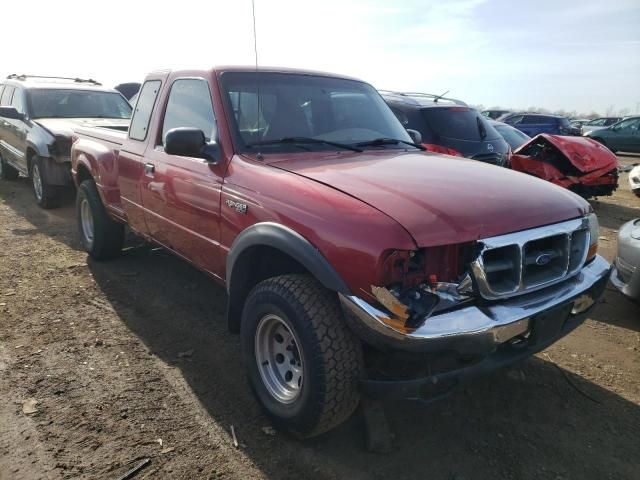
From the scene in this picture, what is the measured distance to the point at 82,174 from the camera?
18.1 feet

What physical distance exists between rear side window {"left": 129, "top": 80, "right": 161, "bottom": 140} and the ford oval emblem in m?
3.16

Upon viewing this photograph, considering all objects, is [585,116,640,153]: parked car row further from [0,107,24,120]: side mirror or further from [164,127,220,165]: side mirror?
[164,127,220,165]: side mirror

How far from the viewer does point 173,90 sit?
12.8 feet

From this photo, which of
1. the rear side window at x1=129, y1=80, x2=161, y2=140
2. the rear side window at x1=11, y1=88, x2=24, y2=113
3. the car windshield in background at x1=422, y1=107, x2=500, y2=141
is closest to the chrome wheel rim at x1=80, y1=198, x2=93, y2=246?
the rear side window at x1=129, y1=80, x2=161, y2=140

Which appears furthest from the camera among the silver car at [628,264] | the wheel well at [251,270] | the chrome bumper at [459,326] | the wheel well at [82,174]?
the wheel well at [82,174]

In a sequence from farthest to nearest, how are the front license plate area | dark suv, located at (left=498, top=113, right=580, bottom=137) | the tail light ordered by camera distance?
dark suv, located at (left=498, top=113, right=580, bottom=137), the tail light, the front license plate area

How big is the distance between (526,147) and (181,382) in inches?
296

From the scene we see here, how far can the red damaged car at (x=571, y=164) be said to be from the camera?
8164mm

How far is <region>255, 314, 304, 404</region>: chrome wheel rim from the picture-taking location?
270cm

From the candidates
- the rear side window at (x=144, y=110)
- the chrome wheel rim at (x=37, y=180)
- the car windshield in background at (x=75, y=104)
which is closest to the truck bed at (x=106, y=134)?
the rear side window at (x=144, y=110)

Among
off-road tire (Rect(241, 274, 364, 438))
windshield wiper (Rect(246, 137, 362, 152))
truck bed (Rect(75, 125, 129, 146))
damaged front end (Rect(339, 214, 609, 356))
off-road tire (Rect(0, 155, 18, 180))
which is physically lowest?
off-road tire (Rect(0, 155, 18, 180))

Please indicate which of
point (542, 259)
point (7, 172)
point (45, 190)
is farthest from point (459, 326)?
point (7, 172)

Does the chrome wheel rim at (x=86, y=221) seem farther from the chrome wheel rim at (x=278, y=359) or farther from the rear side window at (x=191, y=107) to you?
the chrome wheel rim at (x=278, y=359)

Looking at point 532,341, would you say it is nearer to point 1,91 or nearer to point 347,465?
point 347,465
